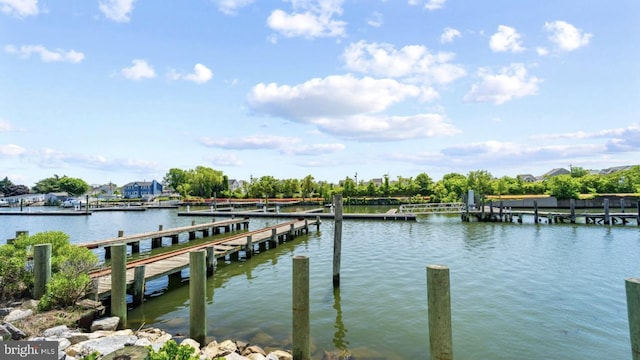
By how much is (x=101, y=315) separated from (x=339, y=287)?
6053 millimetres

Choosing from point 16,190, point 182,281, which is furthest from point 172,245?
point 16,190

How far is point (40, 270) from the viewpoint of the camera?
278 inches

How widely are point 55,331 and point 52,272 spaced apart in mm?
2314

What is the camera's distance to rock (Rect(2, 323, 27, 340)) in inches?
219

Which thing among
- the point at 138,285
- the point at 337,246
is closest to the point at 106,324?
the point at 138,285

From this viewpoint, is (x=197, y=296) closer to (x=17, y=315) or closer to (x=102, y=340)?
(x=102, y=340)

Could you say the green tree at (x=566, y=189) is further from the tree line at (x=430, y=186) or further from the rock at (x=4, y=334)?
the rock at (x=4, y=334)

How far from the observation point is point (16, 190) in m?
106

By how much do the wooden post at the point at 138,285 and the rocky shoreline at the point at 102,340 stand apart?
1857 mm

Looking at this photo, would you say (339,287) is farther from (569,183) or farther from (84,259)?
(569,183)

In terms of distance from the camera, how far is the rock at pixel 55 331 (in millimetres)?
5799

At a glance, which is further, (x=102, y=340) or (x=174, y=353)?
(x=102, y=340)

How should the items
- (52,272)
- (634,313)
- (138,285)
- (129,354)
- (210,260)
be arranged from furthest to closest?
(210,260) → (138,285) → (52,272) → (129,354) → (634,313)

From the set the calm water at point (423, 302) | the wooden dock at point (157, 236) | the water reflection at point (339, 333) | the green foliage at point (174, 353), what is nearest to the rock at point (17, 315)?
the calm water at point (423, 302)
